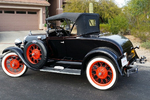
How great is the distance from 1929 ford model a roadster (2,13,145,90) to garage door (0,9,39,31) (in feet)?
48.4

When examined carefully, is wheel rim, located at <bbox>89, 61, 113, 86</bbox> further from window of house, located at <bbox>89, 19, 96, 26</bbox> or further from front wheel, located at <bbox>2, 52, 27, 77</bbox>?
front wheel, located at <bbox>2, 52, 27, 77</bbox>

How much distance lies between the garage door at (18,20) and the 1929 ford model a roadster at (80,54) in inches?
581

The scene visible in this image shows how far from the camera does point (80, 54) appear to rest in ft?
14.6

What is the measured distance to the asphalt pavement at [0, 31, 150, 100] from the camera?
3676 mm

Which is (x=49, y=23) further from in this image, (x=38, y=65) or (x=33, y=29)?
(x=33, y=29)

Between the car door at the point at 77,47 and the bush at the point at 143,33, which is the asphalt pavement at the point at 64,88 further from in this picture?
the bush at the point at 143,33

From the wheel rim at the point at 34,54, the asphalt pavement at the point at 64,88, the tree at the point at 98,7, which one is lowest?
the asphalt pavement at the point at 64,88

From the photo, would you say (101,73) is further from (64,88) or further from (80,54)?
(64,88)

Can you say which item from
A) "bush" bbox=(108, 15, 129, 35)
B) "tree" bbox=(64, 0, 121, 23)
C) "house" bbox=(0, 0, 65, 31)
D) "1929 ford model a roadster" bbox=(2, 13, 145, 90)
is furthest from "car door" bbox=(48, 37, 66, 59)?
"house" bbox=(0, 0, 65, 31)

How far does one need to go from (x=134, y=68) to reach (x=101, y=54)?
89 centimetres

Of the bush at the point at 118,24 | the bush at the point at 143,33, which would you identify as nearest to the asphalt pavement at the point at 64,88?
the bush at the point at 143,33

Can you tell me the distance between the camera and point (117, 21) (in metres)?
12.9

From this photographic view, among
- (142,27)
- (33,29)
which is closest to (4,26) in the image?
(33,29)

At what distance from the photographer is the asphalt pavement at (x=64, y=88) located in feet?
12.1
